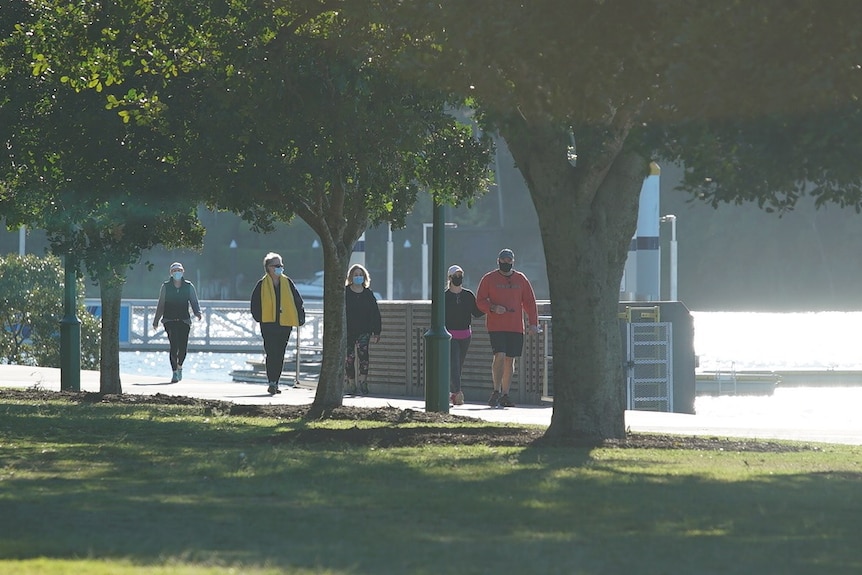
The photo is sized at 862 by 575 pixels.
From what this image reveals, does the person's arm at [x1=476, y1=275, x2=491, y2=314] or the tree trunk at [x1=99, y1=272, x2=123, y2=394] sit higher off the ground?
the person's arm at [x1=476, y1=275, x2=491, y2=314]

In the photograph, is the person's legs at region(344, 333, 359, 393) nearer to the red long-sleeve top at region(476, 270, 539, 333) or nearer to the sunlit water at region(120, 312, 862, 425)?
the red long-sleeve top at region(476, 270, 539, 333)

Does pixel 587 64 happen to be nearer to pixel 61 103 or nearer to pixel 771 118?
pixel 771 118

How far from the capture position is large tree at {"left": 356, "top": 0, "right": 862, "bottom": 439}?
9492 mm

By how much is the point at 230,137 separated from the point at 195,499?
631 cm

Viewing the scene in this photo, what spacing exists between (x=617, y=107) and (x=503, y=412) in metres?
6.92

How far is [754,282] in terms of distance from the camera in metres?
102

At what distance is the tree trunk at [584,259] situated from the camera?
41.2 ft

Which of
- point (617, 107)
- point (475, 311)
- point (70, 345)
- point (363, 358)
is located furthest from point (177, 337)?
point (617, 107)

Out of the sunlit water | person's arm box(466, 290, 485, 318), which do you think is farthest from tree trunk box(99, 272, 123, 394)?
the sunlit water

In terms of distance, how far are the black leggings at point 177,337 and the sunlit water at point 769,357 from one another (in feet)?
24.7

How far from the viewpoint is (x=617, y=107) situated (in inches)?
471

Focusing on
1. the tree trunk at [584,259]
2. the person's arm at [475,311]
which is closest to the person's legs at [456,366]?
the person's arm at [475,311]

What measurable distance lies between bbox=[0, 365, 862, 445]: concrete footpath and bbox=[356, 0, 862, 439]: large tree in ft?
10.2

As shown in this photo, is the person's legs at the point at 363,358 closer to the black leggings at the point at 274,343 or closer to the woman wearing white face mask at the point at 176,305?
the black leggings at the point at 274,343
